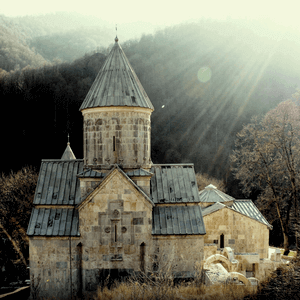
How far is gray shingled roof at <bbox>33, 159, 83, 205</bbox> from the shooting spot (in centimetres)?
1323

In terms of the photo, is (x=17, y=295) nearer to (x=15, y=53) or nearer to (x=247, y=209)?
(x=247, y=209)

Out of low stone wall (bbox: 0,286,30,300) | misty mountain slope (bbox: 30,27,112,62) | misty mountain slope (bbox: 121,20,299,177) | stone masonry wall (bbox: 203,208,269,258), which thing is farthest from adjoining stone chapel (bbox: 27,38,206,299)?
misty mountain slope (bbox: 30,27,112,62)

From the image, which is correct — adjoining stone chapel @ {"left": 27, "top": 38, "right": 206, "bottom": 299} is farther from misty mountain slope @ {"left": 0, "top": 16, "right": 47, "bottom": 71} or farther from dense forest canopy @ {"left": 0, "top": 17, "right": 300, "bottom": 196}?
misty mountain slope @ {"left": 0, "top": 16, "right": 47, "bottom": 71}

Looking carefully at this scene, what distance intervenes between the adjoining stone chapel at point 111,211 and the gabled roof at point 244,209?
5.04m

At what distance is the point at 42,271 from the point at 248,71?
63.6m

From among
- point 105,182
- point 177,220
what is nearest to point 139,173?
point 105,182

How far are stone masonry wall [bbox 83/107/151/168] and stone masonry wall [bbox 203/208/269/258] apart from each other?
22.4ft

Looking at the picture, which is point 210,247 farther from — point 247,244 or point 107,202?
point 107,202

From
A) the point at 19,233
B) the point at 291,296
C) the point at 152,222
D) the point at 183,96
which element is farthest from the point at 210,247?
the point at 183,96

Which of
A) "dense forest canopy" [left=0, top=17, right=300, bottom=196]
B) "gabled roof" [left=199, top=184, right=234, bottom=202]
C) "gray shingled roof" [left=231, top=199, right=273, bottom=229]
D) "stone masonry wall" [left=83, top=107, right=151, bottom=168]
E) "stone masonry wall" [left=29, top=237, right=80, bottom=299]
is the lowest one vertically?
"stone masonry wall" [left=29, top=237, right=80, bottom=299]

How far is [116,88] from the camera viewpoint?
1330 cm

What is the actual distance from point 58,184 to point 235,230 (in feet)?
32.7

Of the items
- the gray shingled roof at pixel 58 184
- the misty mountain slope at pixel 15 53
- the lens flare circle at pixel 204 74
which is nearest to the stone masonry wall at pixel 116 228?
the gray shingled roof at pixel 58 184

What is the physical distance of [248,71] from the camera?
67500mm
